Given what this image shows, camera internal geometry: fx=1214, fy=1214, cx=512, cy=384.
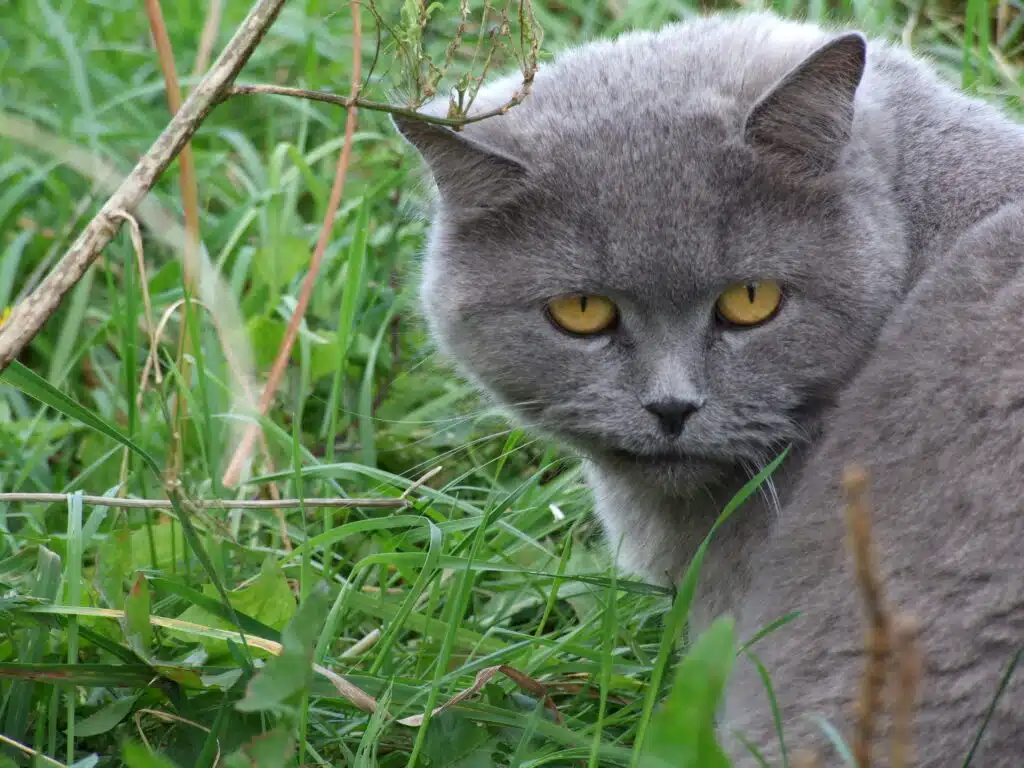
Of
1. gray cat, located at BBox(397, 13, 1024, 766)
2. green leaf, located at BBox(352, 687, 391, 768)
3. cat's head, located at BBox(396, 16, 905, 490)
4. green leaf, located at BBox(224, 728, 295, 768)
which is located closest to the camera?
green leaf, located at BBox(224, 728, 295, 768)

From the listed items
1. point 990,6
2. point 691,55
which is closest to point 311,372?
point 691,55

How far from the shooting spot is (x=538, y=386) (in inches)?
75.3

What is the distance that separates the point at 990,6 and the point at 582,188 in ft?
7.63

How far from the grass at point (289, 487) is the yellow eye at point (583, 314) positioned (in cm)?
30

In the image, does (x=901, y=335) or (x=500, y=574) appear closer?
(x=901, y=335)

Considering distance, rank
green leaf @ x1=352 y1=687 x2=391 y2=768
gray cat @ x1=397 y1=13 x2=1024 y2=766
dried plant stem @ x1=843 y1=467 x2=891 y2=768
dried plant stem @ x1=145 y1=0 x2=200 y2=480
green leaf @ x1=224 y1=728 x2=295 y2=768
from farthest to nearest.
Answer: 1. dried plant stem @ x1=145 y1=0 x2=200 y2=480
2. green leaf @ x1=352 y1=687 x2=391 y2=768
3. gray cat @ x1=397 y1=13 x2=1024 y2=766
4. green leaf @ x1=224 y1=728 x2=295 y2=768
5. dried plant stem @ x1=843 y1=467 x2=891 y2=768

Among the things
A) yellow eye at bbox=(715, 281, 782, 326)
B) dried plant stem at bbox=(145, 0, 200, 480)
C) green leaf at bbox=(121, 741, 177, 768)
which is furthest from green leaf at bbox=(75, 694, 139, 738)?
yellow eye at bbox=(715, 281, 782, 326)

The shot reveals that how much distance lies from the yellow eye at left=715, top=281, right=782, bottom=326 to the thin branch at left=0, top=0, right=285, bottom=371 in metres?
0.76

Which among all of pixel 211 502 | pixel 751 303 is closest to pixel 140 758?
pixel 211 502

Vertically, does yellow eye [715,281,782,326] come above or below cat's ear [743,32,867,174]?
below

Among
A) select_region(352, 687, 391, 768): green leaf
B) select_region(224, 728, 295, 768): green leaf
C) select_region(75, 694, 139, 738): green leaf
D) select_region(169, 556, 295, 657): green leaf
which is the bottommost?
select_region(75, 694, 139, 738): green leaf

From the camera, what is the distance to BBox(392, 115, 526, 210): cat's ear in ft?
5.99

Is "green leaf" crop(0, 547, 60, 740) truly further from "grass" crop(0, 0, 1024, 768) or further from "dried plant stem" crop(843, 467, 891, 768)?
"dried plant stem" crop(843, 467, 891, 768)

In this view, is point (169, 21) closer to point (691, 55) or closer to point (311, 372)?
point (311, 372)
